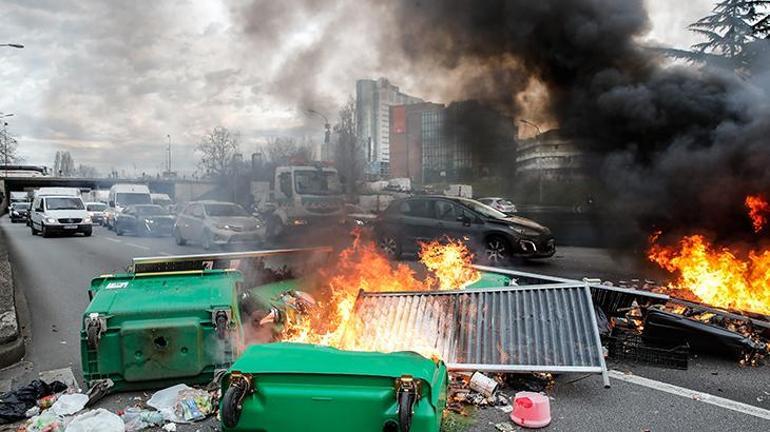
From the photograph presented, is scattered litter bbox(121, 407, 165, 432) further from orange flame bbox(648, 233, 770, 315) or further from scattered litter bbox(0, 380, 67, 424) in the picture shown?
orange flame bbox(648, 233, 770, 315)

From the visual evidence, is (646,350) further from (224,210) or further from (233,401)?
(224,210)

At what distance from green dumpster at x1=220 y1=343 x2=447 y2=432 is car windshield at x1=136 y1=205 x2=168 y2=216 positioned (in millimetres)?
22281

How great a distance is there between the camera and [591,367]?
4297 millimetres

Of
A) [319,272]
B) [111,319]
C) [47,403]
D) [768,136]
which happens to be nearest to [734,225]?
[768,136]

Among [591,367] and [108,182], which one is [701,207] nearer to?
[591,367]

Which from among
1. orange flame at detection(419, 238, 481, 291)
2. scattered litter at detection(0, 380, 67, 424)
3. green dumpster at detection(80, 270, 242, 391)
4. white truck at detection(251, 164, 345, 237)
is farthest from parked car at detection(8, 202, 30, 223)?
green dumpster at detection(80, 270, 242, 391)

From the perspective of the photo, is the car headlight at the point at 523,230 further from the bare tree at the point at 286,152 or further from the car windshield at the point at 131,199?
the car windshield at the point at 131,199

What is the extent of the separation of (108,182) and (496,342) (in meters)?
62.5

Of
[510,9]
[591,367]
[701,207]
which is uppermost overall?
[510,9]

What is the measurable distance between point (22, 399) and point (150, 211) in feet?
69.0

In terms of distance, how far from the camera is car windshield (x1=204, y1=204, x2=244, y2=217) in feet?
53.6

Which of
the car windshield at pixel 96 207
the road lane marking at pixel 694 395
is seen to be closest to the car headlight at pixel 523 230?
the road lane marking at pixel 694 395

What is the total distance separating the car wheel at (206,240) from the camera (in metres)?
15.7

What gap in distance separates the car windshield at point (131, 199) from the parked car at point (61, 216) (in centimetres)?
310
